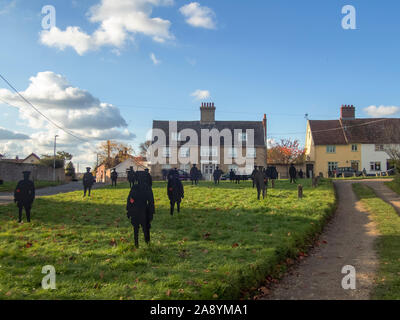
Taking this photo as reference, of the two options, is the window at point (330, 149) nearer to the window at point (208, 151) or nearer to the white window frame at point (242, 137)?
the white window frame at point (242, 137)

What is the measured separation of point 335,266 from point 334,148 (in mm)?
50560

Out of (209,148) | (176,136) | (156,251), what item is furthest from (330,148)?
(156,251)

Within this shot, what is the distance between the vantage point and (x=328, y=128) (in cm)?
5728

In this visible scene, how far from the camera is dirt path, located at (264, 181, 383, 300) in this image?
618 cm

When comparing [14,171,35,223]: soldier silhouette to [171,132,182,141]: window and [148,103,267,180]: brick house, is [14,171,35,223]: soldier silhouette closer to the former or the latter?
[148,103,267,180]: brick house

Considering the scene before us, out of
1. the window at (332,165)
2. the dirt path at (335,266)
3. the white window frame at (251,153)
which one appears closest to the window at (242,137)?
the white window frame at (251,153)

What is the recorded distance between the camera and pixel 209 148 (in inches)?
2099

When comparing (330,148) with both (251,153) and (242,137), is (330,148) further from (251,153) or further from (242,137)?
(242,137)

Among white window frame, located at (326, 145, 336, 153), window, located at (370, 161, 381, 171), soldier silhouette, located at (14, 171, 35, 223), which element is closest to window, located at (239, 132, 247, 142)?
white window frame, located at (326, 145, 336, 153)

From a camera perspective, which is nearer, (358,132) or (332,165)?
(332,165)

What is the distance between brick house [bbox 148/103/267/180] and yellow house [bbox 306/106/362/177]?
27.7 feet

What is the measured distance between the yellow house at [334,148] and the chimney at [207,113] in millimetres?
16273
